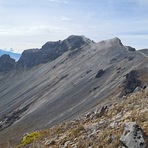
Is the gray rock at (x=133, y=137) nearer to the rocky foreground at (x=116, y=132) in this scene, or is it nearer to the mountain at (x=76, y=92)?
the rocky foreground at (x=116, y=132)

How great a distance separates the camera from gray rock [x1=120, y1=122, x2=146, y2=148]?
1464 centimetres

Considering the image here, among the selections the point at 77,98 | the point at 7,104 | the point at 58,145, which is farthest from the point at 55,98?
the point at 58,145

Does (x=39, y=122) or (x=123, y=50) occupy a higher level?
(x=123, y=50)

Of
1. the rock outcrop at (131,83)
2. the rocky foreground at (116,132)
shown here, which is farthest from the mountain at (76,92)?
the rocky foreground at (116,132)

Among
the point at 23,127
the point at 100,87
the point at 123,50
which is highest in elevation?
the point at 123,50

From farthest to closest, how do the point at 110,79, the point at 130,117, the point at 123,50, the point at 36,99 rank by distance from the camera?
1. the point at 123,50
2. the point at 36,99
3. the point at 110,79
4. the point at 130,117

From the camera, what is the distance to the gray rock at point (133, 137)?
14641mm

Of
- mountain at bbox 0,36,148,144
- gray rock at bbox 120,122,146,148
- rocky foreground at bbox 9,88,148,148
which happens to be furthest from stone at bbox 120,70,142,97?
gray rock at bbox 120,122,146,148

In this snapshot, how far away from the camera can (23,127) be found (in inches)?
4532

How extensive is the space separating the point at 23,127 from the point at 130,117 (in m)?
100

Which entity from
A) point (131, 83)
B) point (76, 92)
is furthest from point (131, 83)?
point (76, 92)

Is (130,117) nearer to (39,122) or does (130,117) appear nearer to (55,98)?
(39,122)

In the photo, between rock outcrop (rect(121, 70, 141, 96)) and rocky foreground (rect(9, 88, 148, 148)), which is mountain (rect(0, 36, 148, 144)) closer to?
rock outcrop (rect(121, 70, 141, 96))

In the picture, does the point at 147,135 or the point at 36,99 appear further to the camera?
the point at 36,99
